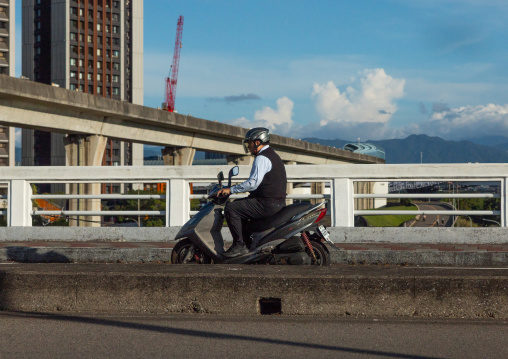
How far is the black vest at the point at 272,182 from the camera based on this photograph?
7289 mm

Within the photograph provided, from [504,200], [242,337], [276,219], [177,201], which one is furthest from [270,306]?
[504,200]

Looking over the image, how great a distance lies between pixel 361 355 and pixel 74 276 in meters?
2.71

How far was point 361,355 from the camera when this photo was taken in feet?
14.6

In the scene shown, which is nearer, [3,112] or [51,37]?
[3,112]

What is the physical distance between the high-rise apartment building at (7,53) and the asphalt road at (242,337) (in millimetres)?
117901

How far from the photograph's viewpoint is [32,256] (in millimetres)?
9656

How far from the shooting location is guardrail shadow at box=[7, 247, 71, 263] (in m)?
9.66

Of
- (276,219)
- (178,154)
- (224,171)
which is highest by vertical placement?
(178,154)

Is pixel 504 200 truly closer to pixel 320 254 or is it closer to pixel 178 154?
pixel 320 254

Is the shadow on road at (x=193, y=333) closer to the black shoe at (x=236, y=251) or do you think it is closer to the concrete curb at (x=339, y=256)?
the black shoe at (x=236, y=251)

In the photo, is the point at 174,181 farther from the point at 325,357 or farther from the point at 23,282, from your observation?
the point at 325,357

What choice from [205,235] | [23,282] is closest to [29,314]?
[23,282]

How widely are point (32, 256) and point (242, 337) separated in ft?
18.1

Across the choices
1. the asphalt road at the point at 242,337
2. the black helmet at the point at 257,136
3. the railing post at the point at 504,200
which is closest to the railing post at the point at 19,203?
the black helmet at the point at 257,136
